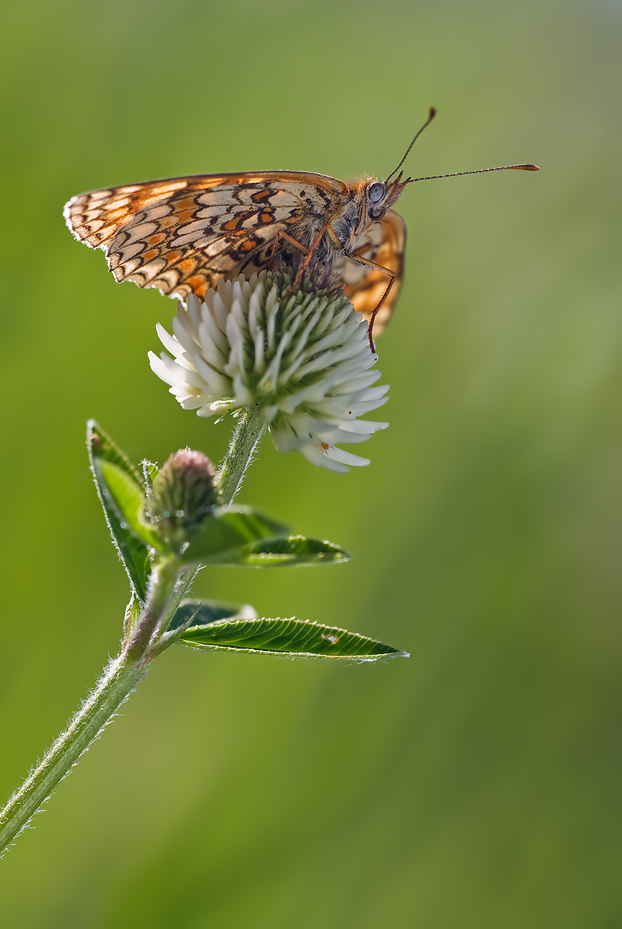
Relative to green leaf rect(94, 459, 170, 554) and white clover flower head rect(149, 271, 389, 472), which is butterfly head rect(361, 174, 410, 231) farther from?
green leaf rect(94, 459, 170, 554)

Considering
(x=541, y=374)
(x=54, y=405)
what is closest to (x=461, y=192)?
(x=541, y=374)

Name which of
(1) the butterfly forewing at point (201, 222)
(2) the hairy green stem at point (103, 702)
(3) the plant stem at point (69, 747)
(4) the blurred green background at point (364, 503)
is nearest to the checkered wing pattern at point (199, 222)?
(1) the butterfly forewing at point (201, 222)

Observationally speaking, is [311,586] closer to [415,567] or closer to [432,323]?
[415,567]

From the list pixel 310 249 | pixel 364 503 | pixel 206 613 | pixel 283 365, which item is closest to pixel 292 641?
pixel 206 613

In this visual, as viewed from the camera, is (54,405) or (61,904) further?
(54,405)

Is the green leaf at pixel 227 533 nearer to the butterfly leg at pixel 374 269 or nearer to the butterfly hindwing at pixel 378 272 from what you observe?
the butterfly leg at pixel 374 269

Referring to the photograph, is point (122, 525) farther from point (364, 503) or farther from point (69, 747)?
point (364, 503)
